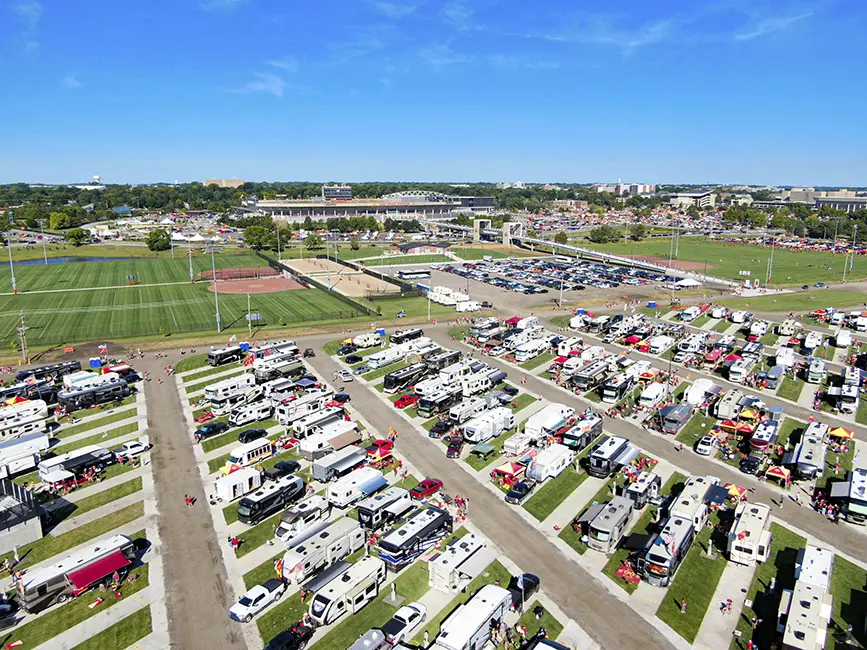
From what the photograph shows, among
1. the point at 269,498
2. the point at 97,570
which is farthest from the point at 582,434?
the point at 97,570

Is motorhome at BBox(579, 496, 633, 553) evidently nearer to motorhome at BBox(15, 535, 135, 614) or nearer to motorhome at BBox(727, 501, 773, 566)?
motorhome at BBox(727, 501, 773, 566)

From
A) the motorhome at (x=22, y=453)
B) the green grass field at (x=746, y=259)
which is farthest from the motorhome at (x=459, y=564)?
the green grass field at (x=746, y=259)

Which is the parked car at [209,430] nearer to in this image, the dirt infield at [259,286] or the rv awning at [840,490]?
the rv awning at [840,490]

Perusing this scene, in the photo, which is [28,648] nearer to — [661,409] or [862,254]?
[661,409]

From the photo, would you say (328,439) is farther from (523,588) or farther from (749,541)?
(749,541)

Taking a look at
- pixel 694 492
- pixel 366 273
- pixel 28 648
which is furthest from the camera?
pixel 366 273

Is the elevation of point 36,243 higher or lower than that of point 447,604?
higher

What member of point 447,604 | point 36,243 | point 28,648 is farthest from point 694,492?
point 36,243
